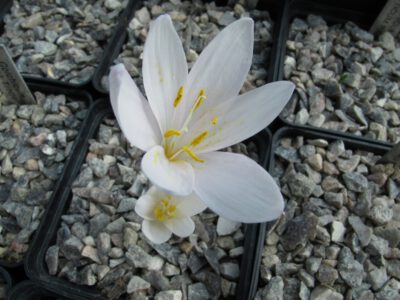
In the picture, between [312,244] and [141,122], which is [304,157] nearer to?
[312,244]

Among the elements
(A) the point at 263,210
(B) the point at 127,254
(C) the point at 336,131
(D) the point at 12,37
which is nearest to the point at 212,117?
(A) the point at 263,210

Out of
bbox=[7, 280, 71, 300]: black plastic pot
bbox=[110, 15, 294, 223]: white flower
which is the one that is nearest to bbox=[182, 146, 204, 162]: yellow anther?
bbox=[110, 15, 294, 223]: white flower

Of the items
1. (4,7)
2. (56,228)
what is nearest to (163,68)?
(56,228)

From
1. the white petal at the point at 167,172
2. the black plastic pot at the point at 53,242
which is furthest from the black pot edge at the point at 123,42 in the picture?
the white petal at the point at 167,172

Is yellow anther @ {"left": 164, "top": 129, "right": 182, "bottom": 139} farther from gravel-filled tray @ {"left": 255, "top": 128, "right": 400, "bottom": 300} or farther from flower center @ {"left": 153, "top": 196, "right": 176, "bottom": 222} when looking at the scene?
gravel-filled tray @ {"left": 255, "top": 128, "right": 400, "bottom": 300}

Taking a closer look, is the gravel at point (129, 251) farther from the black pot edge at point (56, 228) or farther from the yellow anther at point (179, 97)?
the yellow anther at point (179, 97)

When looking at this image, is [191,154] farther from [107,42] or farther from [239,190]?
[107,42]

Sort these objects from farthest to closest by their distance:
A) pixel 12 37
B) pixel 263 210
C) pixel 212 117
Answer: pixel 12 37 → pixel 212 117 → pixel 263 210
